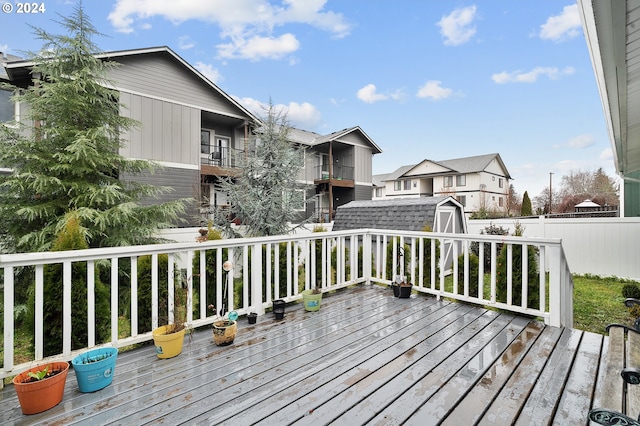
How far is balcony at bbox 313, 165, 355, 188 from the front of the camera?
49.5 feet

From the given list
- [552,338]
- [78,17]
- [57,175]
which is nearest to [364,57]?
[78,17]

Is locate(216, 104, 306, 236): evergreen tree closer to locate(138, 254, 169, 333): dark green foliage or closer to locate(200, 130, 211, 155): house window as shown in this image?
locate(200, 130, 211, 155): house window

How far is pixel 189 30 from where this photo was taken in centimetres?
880

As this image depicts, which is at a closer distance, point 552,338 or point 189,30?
point 552,338

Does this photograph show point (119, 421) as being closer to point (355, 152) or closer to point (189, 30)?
point (189, 30)

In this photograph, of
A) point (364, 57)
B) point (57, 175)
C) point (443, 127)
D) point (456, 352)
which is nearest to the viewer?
point (456, 352)

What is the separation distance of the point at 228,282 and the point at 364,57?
Result: 31.9ft

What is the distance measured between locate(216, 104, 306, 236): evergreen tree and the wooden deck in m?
5.31

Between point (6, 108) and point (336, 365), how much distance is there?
10.8 meters

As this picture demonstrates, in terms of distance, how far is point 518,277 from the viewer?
3775 mm

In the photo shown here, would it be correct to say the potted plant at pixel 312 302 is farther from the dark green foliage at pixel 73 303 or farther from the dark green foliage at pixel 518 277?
the dark green foliage at pixel 518 277

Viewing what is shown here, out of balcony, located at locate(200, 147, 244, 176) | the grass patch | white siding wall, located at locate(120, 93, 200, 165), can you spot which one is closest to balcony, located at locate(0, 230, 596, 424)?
the grass patch

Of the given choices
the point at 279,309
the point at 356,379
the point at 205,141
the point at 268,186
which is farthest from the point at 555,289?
the point at 205,141
